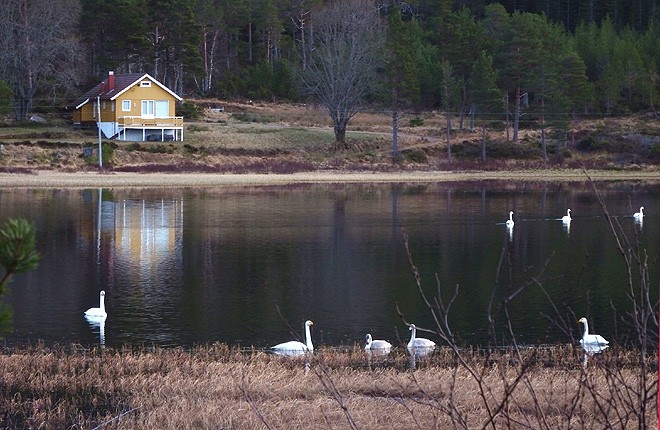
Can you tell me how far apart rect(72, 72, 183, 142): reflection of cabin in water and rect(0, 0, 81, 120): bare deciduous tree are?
3.70 meters

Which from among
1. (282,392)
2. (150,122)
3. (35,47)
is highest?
(35,47)

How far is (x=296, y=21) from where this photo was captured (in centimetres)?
9850

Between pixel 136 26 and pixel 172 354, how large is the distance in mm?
60259

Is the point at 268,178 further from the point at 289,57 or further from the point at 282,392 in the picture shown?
the point at 289,57

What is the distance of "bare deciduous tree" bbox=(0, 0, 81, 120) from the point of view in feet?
220

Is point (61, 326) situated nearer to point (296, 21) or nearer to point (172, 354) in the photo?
point (172, 354)

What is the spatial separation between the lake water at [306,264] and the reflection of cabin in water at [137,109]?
18.1m

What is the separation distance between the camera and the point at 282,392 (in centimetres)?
926

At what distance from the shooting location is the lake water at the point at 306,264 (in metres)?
17.4

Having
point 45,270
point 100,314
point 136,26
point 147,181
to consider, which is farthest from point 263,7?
point 100,314

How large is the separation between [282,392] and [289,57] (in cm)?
8589

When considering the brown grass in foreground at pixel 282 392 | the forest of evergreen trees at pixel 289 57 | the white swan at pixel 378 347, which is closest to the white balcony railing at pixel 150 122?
the forest of evergreen trees at pixel 289 57

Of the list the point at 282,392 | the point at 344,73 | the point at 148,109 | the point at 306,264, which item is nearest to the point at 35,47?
the point at 148,109

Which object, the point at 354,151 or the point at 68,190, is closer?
the point at 68,190
